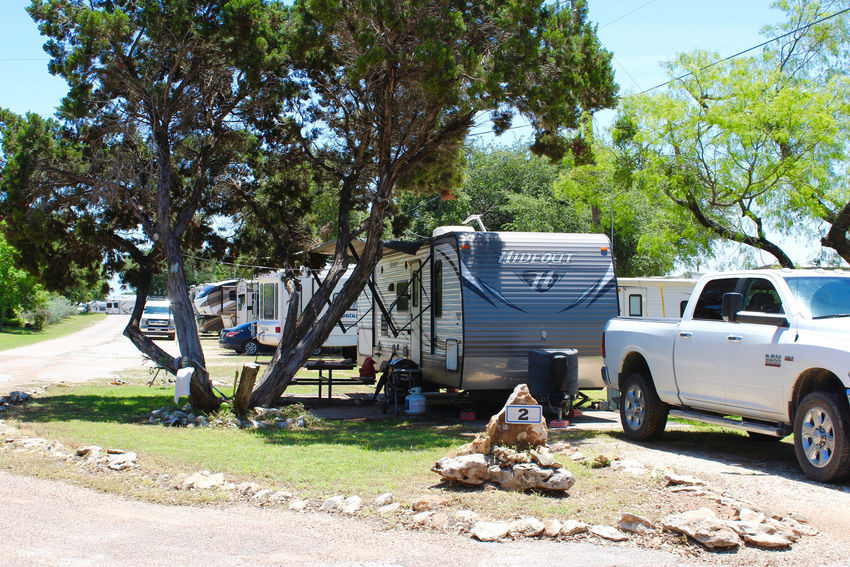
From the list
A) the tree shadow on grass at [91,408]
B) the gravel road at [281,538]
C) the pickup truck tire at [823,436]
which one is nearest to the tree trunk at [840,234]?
the pickup truck tire at [823,436]

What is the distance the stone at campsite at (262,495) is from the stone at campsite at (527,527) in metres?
2.21

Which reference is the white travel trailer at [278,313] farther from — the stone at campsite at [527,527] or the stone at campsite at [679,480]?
the stone at campsite at [527,527]

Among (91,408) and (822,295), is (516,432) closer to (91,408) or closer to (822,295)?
(822,295)

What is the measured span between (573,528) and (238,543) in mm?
2408

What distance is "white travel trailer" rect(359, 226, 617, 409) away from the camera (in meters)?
11.8

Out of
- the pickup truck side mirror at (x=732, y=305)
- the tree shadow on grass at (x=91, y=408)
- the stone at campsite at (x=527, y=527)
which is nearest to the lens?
the stone at campsite at (x=527, y=527)

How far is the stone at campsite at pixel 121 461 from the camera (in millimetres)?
7953

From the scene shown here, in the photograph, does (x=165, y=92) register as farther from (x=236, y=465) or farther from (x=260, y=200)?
(x=236, y=465)

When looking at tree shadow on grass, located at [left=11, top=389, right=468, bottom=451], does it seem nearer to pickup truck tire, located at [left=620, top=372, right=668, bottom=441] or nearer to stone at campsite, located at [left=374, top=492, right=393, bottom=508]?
pickup truck tire, located at [left=620, top=372, right=668, bottom=441]

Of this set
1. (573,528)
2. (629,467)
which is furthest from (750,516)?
(629,467)

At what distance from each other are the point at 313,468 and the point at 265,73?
304 inches

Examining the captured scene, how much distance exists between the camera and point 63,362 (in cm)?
2408

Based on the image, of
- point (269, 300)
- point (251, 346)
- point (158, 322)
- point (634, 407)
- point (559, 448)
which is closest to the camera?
point (559, 448)

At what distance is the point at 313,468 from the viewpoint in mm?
7969
